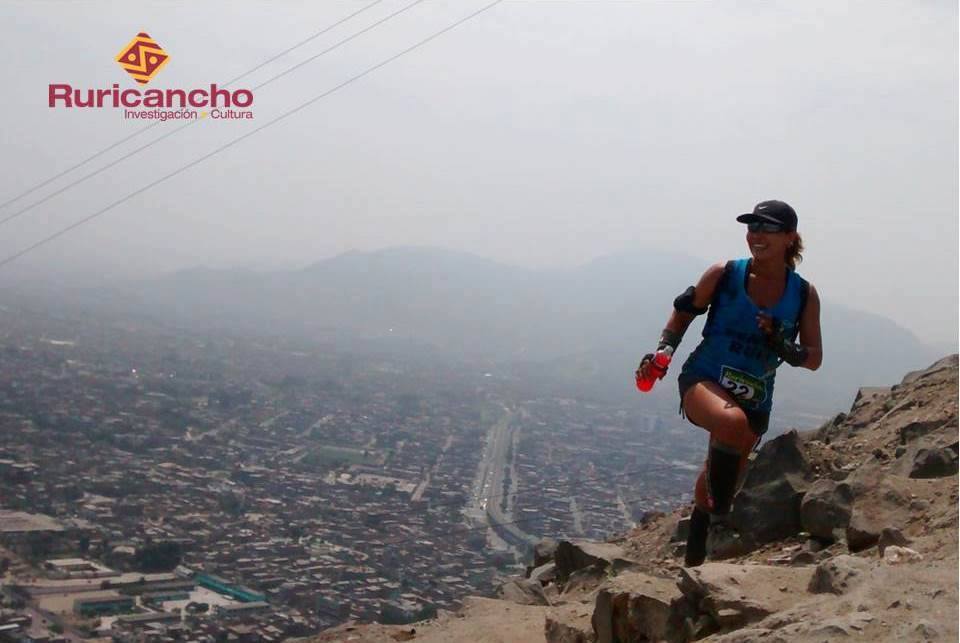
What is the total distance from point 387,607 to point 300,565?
3.58 metres

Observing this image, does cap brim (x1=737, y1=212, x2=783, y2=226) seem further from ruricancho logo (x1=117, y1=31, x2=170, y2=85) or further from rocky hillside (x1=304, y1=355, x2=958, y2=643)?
ruricancho logo (x1=117, y1=31, x2=170, y2=85)

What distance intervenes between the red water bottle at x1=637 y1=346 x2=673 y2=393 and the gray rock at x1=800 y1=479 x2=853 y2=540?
214 centimetres

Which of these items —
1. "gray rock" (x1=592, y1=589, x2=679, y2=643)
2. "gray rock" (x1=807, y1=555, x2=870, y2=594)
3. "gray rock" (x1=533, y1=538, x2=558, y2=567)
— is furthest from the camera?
"gray rock" (x1=533, y1=538, x2=558, y2=567)

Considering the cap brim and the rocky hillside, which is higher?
the cap brim

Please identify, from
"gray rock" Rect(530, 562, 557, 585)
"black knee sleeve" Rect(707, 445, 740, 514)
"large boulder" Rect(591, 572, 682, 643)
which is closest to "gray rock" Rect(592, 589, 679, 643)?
"large boulder" Rect(591, 572, 682, 643)

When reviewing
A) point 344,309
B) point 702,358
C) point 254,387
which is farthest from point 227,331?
point 702,358

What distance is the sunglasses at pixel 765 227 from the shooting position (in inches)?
213

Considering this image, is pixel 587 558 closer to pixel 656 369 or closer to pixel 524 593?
pixel 524 593

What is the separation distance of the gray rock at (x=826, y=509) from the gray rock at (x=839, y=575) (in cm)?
213

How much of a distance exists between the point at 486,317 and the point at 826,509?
210 feet

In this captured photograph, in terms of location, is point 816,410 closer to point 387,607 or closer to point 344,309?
point 387,607

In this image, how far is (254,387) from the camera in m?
35.7

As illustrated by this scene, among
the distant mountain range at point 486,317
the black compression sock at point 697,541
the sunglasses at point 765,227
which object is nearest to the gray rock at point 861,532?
the black compression sock at point 697,541

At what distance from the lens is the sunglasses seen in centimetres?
540
